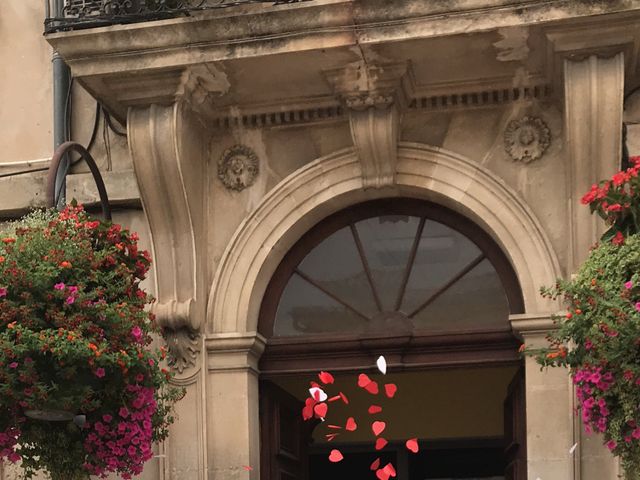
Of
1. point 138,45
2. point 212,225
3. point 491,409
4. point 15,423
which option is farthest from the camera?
point 491,409

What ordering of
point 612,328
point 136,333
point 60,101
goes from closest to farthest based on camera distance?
point 612,328, point 136,333, point 60,101

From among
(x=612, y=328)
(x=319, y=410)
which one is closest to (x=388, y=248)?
(x=319, y=410)

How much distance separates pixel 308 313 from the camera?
9672 millimetres

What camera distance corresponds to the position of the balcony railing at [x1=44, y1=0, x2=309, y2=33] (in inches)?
350

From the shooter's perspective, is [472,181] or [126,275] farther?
[472,181]

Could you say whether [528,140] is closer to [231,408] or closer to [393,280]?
[393,280]

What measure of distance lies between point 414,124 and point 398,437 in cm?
466

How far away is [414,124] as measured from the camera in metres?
9.37

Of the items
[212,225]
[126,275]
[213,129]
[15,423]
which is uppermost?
[213,129]

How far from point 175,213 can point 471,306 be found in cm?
204

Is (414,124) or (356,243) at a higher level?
(414,124)

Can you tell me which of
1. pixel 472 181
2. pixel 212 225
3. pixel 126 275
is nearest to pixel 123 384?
pixel 126 275

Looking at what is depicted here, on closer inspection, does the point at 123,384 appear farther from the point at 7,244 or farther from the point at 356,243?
the point at 356,243

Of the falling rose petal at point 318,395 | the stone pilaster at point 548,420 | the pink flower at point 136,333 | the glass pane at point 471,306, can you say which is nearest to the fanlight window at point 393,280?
the glass pane at point 471,306
